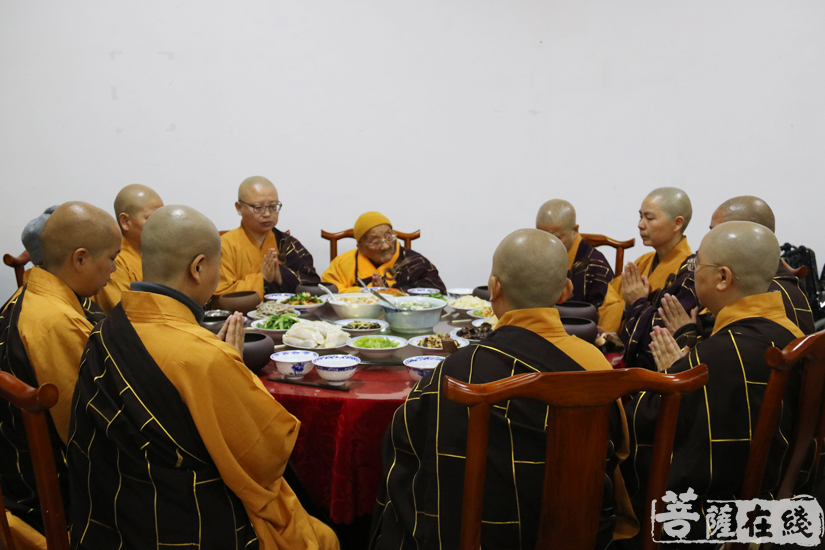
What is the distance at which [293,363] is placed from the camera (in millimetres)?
2021

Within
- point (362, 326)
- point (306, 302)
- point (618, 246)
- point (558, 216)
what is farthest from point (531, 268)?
point (618, 246)

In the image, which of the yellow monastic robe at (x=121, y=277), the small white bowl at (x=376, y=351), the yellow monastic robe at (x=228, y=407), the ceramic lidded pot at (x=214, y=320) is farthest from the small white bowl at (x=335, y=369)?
the yellow monastic robe at (x=121, y=277)

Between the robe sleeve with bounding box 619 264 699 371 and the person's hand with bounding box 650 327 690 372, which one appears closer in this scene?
the person's hand with bounding box 650 327 690 372

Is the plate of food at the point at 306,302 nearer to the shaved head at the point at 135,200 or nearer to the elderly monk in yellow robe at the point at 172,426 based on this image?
the shaved head at the point at 135,200

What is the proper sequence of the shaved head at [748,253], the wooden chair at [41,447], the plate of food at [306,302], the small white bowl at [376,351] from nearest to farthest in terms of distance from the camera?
the wooden chair at [41,447] → the shaved head at [748,253] → the small white bowl at [376,351] → the plate of food at [306,302]

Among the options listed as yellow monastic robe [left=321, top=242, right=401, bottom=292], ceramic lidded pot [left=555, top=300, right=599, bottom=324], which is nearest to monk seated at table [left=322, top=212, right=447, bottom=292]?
yellow monastic robe [left=321, top=242, right=401, bottom=292]

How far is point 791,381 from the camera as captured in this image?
174 centimetres

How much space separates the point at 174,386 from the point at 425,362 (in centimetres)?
84

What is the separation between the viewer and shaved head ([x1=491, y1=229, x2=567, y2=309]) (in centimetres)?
157

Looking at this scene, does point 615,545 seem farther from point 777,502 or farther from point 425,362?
point 425,362

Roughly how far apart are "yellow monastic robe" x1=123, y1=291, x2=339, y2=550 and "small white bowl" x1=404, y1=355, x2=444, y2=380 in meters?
0.48

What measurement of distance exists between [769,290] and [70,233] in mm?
2426

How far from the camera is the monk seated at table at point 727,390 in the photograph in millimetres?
1681

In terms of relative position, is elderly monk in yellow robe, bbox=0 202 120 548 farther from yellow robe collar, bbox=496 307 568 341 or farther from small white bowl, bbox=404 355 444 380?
yellow robe collar, bbox=496 307 568 341
